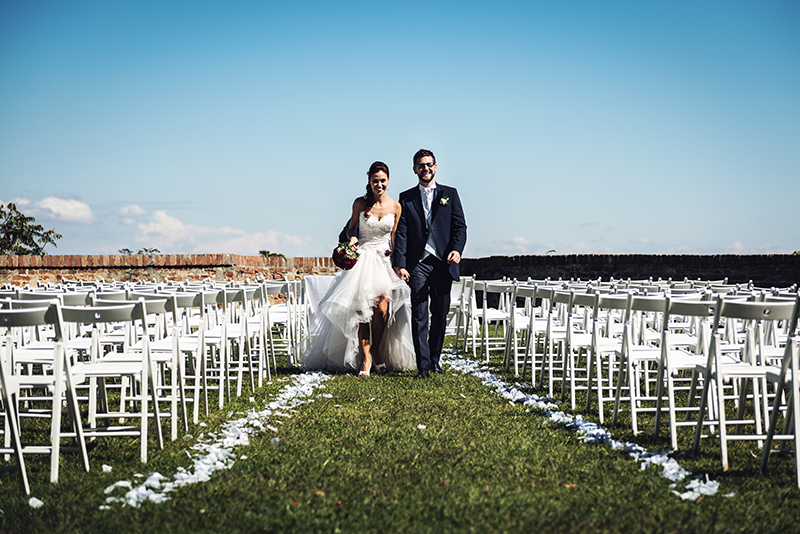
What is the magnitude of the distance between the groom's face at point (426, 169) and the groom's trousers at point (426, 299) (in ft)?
2.57

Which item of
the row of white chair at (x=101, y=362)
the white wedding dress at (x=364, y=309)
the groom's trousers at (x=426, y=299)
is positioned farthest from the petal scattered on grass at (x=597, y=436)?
the row of white chair at (x=101, y=362)

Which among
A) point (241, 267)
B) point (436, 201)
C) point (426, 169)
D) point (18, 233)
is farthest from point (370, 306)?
point (18, 233)

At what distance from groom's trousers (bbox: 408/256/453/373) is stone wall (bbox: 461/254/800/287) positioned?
24.9 ft

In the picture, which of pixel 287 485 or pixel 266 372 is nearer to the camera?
pixel 287 485

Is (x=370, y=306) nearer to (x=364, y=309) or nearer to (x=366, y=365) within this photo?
(x=364, y=309)

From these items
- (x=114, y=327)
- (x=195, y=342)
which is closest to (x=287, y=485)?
(x=195, y=342)

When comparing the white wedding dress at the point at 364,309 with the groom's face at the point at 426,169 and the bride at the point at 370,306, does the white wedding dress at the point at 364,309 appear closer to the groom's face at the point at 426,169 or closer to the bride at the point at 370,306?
the bride at the point at 370,306

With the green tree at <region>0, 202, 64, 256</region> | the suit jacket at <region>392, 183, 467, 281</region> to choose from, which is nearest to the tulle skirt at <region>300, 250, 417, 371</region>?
the suit jacket at <region>392, 183, 467, 281</region>

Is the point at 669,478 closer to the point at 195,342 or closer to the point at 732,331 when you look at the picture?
the point at 732,331

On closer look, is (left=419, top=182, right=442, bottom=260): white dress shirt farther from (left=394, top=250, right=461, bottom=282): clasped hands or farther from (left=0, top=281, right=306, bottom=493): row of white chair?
(left=0, top=281, right=306, bottom=493): row of white chair

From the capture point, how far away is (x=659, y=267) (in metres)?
13.2

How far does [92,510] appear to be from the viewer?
2.61m

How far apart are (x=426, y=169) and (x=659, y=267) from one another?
8.49 metres

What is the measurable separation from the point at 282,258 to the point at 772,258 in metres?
10.1
